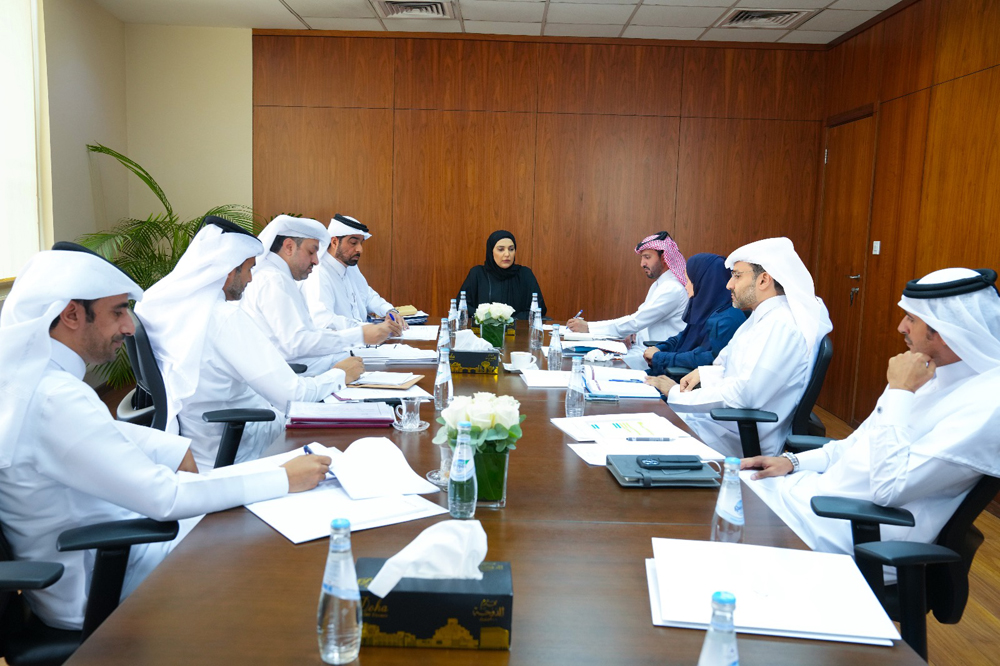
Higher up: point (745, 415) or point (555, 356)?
point (555, 356)

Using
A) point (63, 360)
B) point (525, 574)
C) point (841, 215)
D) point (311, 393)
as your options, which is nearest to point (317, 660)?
point (525, 574)

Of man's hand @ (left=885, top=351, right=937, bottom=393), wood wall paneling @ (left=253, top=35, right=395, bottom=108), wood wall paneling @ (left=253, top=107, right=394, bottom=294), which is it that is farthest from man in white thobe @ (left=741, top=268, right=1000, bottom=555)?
wood wall paneling @ (left=253, top=35, right=395, bottom=108)

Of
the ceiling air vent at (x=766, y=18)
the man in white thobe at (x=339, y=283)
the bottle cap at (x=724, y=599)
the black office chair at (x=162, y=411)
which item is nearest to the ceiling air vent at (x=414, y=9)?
the man in white thobe at (x=339, y=283)

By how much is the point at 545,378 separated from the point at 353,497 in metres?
1.62

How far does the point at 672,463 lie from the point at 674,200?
5612mm

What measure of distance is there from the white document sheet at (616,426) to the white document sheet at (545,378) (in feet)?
1.72

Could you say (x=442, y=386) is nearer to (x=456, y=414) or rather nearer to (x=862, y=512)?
(x=456, y=414)

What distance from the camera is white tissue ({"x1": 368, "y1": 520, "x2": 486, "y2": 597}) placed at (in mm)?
1194

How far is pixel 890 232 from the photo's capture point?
5781 millimetres

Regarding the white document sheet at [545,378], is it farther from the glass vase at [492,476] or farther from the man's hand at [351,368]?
the glass vase at [492,476]

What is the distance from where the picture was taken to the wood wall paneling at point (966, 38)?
4.60 metres

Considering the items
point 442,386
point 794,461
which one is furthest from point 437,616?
point 794,461

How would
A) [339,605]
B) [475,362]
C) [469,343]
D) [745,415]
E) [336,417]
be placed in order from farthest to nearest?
[469,343] < [475,362] < [745,415] < [336,417] < [339,605]

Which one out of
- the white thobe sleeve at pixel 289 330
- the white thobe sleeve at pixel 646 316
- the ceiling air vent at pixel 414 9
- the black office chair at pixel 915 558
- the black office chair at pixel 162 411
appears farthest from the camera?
the ceiling air vent at pixel 414 9
